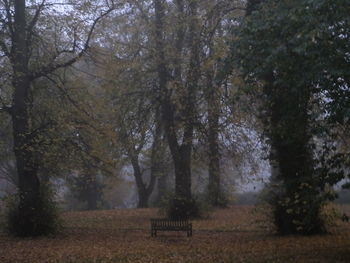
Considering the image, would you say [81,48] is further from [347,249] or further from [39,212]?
[347,249]

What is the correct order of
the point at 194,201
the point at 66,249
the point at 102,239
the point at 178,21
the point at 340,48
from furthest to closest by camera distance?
the point at 194,201 → the point at 178,21 → the point at 102,239 → the point at 66,249 → the point at 340,48

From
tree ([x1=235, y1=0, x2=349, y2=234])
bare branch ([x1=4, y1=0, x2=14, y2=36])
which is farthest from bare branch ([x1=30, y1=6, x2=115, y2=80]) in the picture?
tree ([x1=235, y1=0, x2=349, y2=234])

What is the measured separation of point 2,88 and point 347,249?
38.1 ft

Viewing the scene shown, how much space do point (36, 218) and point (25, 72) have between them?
4.80m

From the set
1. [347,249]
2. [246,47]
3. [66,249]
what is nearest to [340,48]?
[246,47]

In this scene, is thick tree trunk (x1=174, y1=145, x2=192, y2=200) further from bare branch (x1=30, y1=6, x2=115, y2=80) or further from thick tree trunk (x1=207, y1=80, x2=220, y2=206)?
bare branch (x1=30, y1=6, x2=115, y2=80)

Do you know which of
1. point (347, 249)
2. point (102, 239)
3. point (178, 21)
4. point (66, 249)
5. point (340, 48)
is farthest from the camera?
point (178, 21)

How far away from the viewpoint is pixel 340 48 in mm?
9930

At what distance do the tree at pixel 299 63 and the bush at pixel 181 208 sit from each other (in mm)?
9686

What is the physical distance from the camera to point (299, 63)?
1058cm

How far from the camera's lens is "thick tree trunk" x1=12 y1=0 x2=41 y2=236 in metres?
17.5

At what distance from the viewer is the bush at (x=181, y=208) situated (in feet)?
74.8

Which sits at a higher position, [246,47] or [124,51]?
[124,51]

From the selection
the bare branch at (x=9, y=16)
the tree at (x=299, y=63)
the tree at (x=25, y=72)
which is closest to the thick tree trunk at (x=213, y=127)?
the tree at (x=299, y=63)
